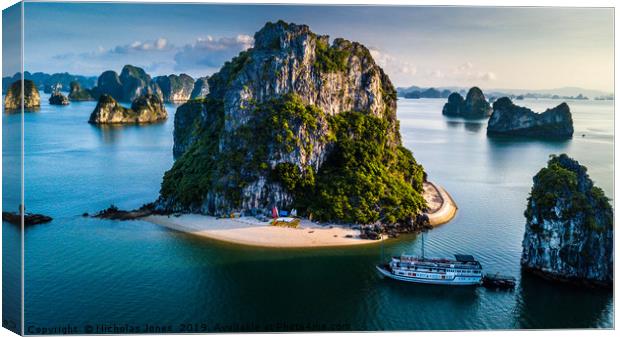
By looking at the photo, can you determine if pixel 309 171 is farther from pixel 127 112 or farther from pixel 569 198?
pixel 127 112

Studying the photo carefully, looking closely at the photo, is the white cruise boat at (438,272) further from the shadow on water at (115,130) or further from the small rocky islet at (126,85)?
the small rocky islet at (126,85)

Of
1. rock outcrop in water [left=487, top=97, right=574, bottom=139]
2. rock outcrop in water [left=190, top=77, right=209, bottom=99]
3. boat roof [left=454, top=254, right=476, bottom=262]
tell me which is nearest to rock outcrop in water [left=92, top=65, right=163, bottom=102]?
rock outcrop in water [left=190, top=77, right=209, bottom=99]

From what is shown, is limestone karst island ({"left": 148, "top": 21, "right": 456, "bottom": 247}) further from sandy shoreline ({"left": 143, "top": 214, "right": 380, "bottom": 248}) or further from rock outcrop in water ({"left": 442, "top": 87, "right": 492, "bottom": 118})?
rock outcrop in water ({"left": 442, "top": 87, "right": 492, "bottom": 118})

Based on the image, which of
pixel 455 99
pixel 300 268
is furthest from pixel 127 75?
pixel 300 268

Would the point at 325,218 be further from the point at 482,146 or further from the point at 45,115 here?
the point at 45,115

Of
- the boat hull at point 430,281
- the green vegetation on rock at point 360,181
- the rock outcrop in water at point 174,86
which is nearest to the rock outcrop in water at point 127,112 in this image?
the rock outcrop in water at point 174,86
